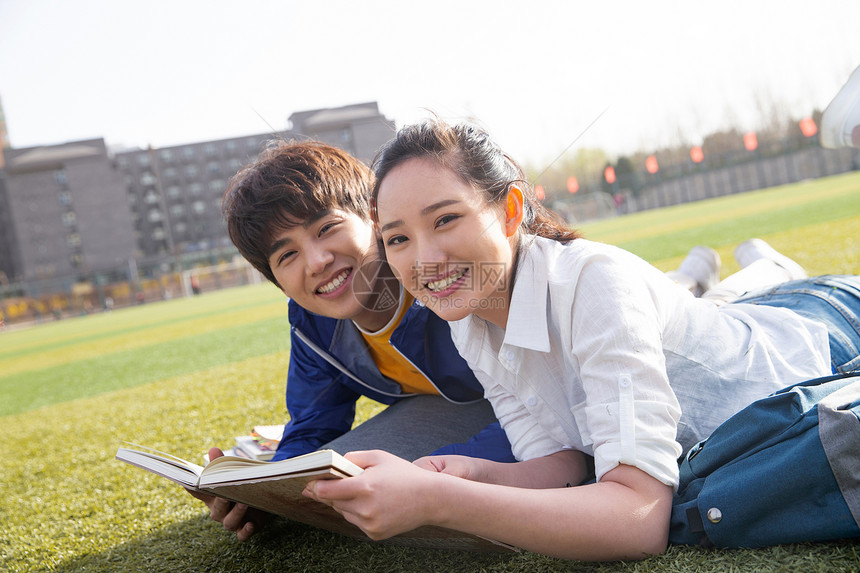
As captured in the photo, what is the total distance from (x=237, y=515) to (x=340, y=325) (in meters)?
0.76

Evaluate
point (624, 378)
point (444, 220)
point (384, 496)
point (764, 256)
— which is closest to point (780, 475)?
point (624, 378)

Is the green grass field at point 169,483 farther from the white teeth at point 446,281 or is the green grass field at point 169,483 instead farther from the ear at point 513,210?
the ear at point 513,210

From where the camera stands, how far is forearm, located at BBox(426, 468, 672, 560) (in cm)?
119

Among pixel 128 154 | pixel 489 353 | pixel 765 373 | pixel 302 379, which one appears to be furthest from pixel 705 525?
pixel 128 154

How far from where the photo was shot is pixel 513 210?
5.39 feet

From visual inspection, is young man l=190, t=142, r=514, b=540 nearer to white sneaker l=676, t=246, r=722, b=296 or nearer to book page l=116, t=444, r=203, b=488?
book page l=116, t=444, r=203, b=488

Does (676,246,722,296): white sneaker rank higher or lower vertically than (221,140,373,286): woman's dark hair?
lower

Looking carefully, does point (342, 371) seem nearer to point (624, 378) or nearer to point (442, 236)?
point (442, 236)

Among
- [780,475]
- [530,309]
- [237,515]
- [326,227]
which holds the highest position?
[326,227]

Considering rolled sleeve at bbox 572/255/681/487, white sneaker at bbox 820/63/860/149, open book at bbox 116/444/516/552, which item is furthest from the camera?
white sneaker at bbox 820/63/860/149

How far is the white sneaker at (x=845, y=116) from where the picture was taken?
1.79 metres

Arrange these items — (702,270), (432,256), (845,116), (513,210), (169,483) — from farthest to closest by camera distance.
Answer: (702,270) < (169,483) < (845,116) < (513,210) < (432,256)

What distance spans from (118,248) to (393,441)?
70.1 metres

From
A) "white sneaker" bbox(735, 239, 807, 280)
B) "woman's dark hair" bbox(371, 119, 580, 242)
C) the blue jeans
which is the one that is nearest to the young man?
"woman's dark hair" bbox(371, 119, 580, 242)
